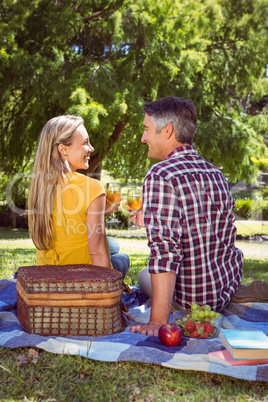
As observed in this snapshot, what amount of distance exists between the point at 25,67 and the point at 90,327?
8.08 meters

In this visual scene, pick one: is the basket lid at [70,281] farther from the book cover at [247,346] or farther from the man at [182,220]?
the book cover at [247,346]

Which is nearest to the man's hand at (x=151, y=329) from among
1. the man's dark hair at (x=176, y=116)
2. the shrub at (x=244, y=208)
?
the man's dark hair at (x=176, y=116)

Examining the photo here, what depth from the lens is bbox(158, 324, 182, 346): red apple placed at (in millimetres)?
2203

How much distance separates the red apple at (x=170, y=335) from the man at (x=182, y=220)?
0.10m

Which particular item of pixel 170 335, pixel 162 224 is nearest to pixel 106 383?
pixel 170 335

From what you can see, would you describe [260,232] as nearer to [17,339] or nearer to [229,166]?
[229,166]

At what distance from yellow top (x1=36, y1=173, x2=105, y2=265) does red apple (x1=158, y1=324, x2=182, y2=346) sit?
90cm

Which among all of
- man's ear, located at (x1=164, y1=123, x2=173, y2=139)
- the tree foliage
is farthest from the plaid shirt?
the tree foliage

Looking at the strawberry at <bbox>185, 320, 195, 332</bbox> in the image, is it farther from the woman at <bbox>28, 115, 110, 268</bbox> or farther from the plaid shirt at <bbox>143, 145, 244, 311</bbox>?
the woman at <bbox>28, 115, 110, 268</bbox>

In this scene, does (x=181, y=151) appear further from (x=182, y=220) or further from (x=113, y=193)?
(x=113, y=193)

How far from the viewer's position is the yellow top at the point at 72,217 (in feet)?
9.01

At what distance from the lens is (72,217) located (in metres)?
2.78

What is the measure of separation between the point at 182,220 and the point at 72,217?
749mm

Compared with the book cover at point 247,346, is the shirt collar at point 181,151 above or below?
above
